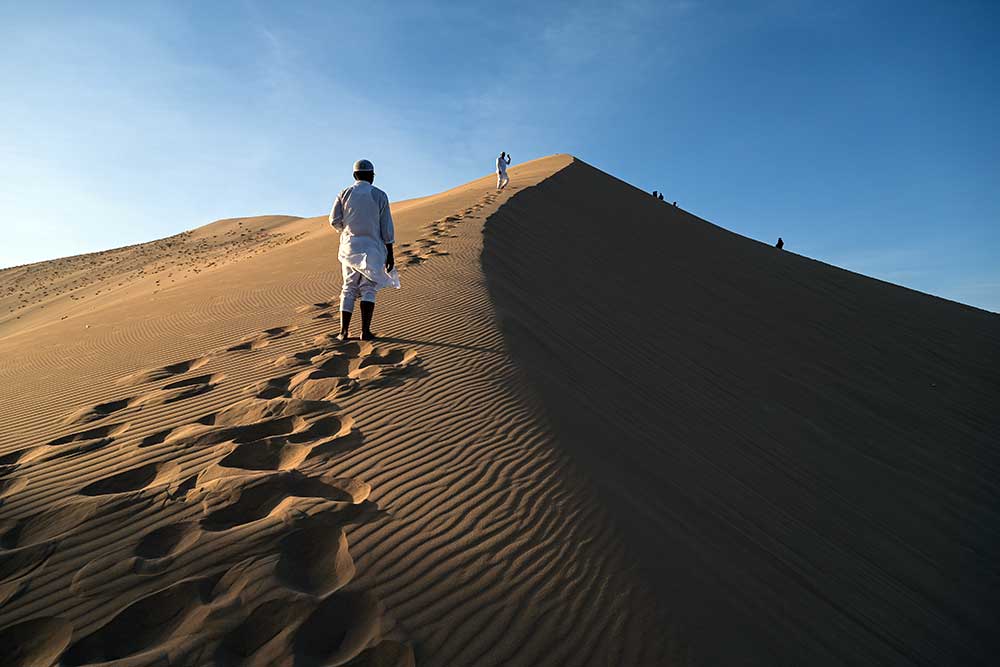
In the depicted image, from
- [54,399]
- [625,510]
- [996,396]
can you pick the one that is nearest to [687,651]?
[625,510]

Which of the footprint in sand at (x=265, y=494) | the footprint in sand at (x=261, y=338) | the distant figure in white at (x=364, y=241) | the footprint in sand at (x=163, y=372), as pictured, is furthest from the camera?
the footprint in sand at (x=261, y=338)

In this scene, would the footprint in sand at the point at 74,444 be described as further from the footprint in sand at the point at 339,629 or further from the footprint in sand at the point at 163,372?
the footprint in sand at the point at 339,629

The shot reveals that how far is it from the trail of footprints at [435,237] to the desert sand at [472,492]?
0.45 meters

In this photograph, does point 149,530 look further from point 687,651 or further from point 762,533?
point 762,533

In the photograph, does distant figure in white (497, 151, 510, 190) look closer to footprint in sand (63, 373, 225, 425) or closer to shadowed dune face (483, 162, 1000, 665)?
shadowed dune face (483, 162, 1000, 665)

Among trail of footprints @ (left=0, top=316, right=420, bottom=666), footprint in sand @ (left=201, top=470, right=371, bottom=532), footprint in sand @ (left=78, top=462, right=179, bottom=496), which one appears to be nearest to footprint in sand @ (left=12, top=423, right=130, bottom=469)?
trail of footprints @ (left=0, top=316, right=420, bottom=666)

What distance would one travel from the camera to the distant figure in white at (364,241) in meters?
5.07

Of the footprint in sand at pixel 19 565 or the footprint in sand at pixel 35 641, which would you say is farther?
the footprint in sand at pixel 19 565

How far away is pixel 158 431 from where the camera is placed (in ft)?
11.4

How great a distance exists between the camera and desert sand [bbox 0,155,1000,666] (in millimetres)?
1966

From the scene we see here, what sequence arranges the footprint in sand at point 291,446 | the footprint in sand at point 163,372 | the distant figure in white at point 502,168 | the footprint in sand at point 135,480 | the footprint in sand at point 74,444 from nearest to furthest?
1. the footprint in sand at point 135,480
2. the footprint in sand at point 291,446
3. the footprint in sand at point 74,444
4. the footprint in sand at point 163,372
5. the distant figure in white at point 502,168

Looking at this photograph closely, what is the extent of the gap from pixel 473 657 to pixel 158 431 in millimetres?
2820

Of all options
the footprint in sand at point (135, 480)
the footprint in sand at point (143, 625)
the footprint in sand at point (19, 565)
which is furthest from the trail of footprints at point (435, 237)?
the footprint in sand at point (143, 625)

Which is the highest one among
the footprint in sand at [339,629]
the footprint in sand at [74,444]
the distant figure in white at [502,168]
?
the distant figure in white at [502,168]
